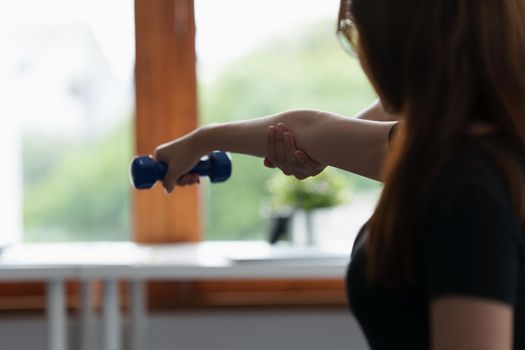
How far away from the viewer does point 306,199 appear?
110 inches

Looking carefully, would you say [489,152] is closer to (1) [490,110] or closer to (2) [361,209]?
(1) [490,110]

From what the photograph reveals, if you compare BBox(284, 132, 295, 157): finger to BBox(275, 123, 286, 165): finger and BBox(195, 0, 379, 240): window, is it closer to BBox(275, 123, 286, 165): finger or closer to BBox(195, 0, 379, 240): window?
BBox(275, 123, 286, 165): finger

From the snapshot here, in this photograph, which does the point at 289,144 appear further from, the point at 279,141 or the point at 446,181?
the point at 446,181

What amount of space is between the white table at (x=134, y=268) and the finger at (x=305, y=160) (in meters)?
1.03

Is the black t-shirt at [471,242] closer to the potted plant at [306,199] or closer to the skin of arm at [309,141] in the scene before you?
the skin of arm at [309,141]

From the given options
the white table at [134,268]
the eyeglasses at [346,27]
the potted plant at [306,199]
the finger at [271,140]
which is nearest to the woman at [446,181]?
the eyeglasses at [346,27]

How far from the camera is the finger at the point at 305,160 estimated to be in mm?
1348

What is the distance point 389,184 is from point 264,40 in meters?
2.26

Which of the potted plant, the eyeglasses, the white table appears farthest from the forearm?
the potted plant

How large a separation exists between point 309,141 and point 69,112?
186 centimetres

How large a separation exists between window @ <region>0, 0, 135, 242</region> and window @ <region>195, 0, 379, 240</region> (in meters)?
0.26

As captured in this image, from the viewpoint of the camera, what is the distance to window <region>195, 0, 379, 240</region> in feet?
10.0

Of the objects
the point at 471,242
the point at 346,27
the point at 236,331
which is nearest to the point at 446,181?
the point at 471,242

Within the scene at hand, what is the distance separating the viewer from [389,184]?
2.82 ft
